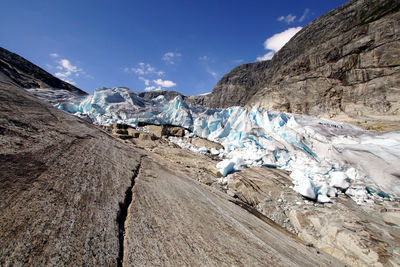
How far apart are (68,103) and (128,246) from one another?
30589 mm

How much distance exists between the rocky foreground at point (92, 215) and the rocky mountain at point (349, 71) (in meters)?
20.1

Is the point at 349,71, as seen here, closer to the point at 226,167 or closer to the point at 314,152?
the point at 314,152

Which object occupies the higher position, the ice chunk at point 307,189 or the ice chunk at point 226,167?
the ice chunk at point 307,189

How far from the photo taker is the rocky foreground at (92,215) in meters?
1.35

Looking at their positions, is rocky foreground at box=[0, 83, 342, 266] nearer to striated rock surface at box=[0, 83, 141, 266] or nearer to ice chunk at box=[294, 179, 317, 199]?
striated rock surface at box=[0, 83, 141, 266]

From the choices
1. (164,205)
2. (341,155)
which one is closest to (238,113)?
(341,155)

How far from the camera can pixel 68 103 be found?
981 inches

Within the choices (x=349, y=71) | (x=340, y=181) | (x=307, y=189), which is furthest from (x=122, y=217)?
(x=349, y=71)

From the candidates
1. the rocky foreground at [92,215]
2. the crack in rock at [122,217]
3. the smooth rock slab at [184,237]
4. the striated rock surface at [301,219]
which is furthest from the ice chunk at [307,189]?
the crack in rock at [122,217]

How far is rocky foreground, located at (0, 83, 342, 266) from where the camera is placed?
1.35m

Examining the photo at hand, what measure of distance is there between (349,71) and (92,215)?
1196 inches

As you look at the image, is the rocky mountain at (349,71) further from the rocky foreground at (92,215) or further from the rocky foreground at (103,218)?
the rocky foreground at (92,215)

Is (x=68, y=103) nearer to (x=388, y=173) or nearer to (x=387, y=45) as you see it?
(x=388, y=173)

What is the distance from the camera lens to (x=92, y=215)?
179 centimetres
